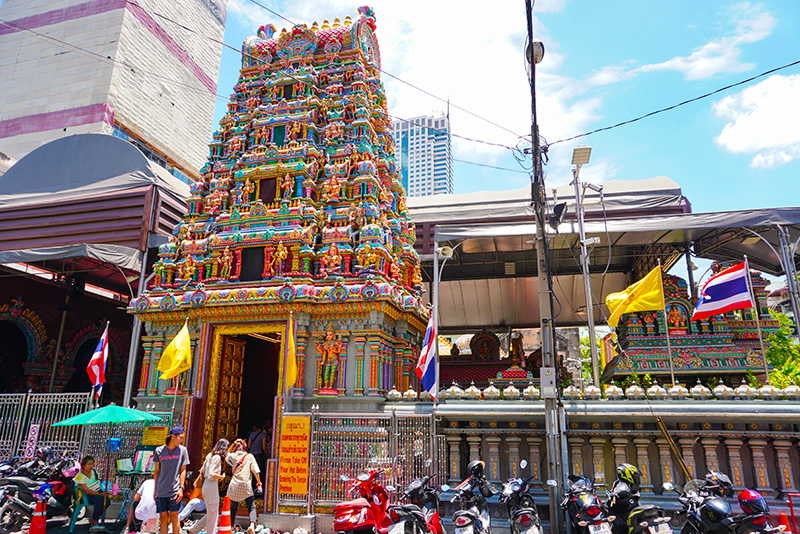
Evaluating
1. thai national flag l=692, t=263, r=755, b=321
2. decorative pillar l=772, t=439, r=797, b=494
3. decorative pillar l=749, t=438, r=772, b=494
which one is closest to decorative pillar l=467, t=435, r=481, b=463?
decorative pillar l=749, t=438, r=772, b=494

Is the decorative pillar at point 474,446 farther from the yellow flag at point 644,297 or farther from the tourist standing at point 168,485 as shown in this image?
the tourist standing at point 168,485

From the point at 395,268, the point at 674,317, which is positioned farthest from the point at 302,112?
the point at 674,317

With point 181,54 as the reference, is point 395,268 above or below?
below

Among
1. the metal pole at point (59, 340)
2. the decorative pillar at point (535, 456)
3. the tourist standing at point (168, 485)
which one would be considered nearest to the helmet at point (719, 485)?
the decorative pillar at point (535, 456)

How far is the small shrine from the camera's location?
16.4 meters

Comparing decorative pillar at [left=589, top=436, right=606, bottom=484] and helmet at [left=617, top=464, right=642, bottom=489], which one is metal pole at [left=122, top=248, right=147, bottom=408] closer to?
decorative pillar at [left=589, top=436, right=606, bottom=484]

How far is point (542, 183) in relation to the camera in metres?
10.7

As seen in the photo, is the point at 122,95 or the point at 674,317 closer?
the point at 674,317

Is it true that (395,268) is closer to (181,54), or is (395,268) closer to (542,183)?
(542,183)

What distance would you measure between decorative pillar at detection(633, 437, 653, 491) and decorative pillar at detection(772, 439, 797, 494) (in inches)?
84.3

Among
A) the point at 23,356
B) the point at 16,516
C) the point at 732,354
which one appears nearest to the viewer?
the point at 16,516

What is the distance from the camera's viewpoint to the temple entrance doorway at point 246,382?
14586 millimetres

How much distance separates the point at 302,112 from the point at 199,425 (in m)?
9.78

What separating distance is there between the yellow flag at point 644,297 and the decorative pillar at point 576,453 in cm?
367
